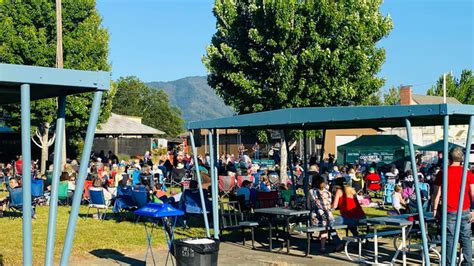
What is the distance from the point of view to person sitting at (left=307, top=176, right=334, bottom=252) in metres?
10.3

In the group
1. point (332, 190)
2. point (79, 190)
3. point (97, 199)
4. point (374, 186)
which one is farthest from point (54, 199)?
point (374, 186)

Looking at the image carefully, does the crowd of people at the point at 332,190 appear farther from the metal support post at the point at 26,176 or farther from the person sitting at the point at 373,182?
the metal support post at the point at 26,176

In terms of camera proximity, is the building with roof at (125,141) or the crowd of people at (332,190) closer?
the crowd of people at (332,190)

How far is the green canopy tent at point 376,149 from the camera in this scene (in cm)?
3011

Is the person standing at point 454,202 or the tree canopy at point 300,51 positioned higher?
the tree canopy at point 300,51

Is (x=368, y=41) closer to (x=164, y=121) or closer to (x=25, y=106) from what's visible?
(x=25, y=106)

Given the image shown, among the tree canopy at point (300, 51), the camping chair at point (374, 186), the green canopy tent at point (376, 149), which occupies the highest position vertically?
the tree canopy at point (300, 51)

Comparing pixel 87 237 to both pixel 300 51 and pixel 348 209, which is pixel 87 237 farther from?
pixel 300 51

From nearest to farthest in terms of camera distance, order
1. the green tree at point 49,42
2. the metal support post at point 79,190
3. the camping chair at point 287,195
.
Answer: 1. the metal support post at point 79,190
2. the camping chair at point 287,195
3. the green tree at point 49,42

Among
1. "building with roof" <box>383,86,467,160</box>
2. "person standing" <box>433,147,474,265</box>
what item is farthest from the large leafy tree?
"person standing" <box>433,147,474,265</box>

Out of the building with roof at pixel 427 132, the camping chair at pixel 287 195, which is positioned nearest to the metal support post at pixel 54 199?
the camping chair at pixel 287 195

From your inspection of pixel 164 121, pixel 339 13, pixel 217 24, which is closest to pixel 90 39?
pixel 217 24

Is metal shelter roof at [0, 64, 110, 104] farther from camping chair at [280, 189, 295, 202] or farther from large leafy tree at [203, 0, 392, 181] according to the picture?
large leafy tree at [203, 0, 392, 181]

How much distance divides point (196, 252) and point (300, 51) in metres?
15.2
